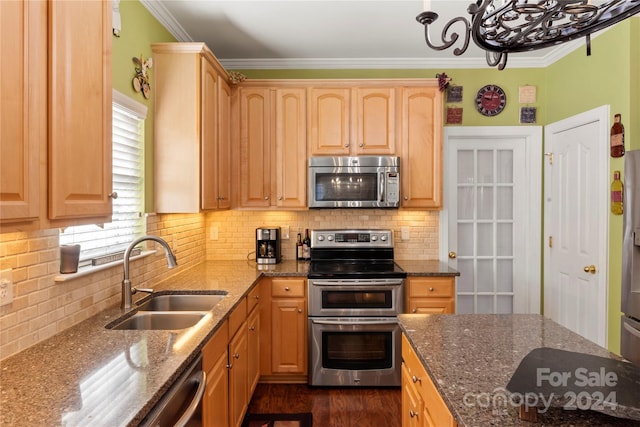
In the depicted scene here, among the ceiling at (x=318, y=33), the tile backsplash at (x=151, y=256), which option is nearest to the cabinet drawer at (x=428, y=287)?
the tile backsplash at (x=151, y=256)

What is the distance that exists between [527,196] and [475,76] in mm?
1177

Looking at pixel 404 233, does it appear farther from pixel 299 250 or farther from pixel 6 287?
pixel 6 287

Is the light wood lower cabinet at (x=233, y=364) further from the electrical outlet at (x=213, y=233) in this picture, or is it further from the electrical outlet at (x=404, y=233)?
the electrical outlet at (x=404, y=233)

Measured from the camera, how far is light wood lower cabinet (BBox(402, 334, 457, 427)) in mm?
1231

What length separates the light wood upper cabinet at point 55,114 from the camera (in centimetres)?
101

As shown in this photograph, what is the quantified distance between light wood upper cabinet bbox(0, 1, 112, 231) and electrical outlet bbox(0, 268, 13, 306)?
36 centimetres

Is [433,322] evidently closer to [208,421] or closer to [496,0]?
[208,421]

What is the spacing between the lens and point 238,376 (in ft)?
7.52

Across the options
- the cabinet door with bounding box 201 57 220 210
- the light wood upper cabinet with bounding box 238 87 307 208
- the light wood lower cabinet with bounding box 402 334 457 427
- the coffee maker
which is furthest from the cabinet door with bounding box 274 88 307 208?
the light wood lower cabinet with bounding box 402 334 457 427

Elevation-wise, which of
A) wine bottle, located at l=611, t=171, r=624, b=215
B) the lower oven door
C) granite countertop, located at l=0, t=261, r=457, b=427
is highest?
wine bottle, located at l=611, t=171, r=624, b=215

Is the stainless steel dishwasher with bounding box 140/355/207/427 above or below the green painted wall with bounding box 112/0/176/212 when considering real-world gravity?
below

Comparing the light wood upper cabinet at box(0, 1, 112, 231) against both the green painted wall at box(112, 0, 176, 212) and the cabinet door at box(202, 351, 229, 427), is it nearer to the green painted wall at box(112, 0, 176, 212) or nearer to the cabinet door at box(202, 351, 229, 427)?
the green painted wall at box(112, 0, 176, 212)

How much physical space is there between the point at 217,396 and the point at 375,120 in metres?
2.36

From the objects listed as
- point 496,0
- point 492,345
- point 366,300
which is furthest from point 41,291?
point 496,0
